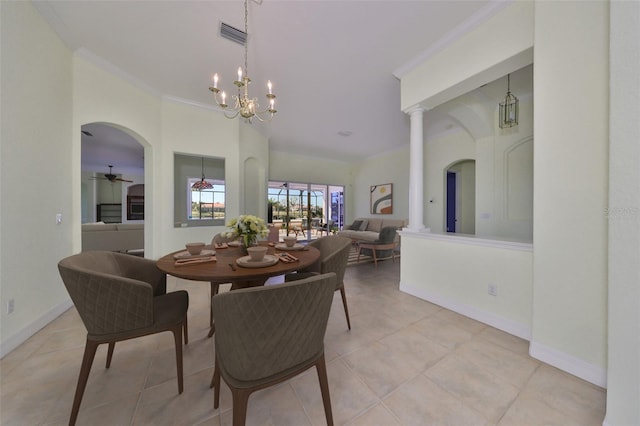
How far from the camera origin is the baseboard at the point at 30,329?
1696 mm

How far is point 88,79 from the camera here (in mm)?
2711

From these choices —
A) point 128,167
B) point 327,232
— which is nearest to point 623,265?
point 327,232

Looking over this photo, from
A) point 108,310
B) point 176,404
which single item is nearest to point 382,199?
point 176,404

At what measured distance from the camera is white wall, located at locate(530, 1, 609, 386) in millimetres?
1420

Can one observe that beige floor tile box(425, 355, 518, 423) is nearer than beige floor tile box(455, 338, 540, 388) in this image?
Yes

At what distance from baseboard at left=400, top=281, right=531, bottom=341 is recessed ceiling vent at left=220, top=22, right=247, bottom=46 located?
3504 mm

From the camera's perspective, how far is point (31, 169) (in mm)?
1979

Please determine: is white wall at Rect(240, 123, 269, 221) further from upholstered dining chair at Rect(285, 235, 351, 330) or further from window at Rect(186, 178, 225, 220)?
upholstered dining chair at Rect(285, 235, 351, 330)

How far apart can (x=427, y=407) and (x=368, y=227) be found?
577 centimetres

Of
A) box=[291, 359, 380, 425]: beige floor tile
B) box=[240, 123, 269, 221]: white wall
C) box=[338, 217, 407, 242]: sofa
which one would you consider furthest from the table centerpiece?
box=[338, 217, 407, 242]: sofa

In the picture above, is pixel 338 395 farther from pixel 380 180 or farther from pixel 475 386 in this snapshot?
pixel 380 180

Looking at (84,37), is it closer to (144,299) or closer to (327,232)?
(144,299)

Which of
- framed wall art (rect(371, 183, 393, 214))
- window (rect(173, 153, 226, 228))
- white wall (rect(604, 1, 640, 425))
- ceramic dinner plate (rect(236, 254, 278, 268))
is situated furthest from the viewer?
framed wall art (rect(371, 183, 393, 214))

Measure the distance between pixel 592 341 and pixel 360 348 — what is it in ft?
4.97
